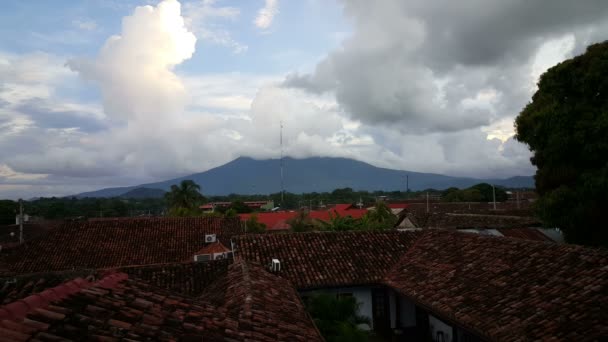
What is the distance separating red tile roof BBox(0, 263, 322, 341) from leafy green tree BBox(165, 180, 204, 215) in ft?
130

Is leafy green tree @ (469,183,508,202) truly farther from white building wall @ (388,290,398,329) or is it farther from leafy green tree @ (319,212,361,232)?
white building wall @ (388,290,398,329)

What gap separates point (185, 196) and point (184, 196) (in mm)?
113

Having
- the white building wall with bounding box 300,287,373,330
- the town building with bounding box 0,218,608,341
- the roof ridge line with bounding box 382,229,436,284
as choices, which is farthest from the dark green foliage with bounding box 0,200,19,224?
the roof ridge line with bounding box 382,229,436,284

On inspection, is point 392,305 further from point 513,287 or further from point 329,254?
point 513,287

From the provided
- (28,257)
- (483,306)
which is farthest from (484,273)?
(28,257)

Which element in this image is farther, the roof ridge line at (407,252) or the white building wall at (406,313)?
the white building wall at (406,313)

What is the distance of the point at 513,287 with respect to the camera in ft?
30.8

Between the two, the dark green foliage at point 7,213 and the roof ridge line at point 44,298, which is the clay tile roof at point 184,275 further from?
the dark green foliage at point 7,213

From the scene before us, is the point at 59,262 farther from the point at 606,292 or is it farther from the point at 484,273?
the point at 606,292

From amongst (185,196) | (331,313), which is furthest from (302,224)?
(331,313)

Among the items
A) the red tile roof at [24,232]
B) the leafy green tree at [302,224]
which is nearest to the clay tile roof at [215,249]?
the leafy green tree at [302,224]

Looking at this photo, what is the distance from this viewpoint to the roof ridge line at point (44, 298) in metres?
3.72

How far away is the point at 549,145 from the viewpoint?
46.6 ft

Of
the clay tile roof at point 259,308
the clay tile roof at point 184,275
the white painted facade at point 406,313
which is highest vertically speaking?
the clay tile roof at point 259,308
